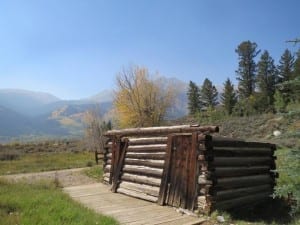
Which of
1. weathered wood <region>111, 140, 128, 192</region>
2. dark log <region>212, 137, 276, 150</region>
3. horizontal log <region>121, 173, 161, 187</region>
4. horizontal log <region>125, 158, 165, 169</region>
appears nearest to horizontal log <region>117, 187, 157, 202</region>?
weathered wood <region>111, 140, 128, 192</region>

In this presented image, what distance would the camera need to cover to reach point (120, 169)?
1531 cm

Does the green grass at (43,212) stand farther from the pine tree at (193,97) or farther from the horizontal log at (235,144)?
the pine tree at (193,97)

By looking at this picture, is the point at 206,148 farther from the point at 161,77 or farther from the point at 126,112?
the point at 161,77

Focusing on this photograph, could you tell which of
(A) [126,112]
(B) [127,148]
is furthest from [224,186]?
(A) [126,112]

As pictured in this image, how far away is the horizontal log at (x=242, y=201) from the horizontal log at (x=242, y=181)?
401mm

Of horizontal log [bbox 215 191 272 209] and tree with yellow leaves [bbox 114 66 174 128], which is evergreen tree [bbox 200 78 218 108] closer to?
tree with yellow leaves [bbox 114 66 174 128]

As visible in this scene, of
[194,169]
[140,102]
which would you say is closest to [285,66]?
[140,102]

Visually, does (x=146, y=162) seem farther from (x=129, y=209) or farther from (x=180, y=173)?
(x=129, y=209)

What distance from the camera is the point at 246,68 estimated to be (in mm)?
67125

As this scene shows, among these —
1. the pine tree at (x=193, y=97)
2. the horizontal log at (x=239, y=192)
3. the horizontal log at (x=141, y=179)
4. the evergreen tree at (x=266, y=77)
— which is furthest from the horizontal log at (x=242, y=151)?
the pine tree at (x=193, y=97)

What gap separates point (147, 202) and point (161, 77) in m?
32.0

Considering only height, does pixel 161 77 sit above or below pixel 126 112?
above

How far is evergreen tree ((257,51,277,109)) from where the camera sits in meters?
56.9

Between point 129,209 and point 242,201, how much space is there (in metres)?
3.71
